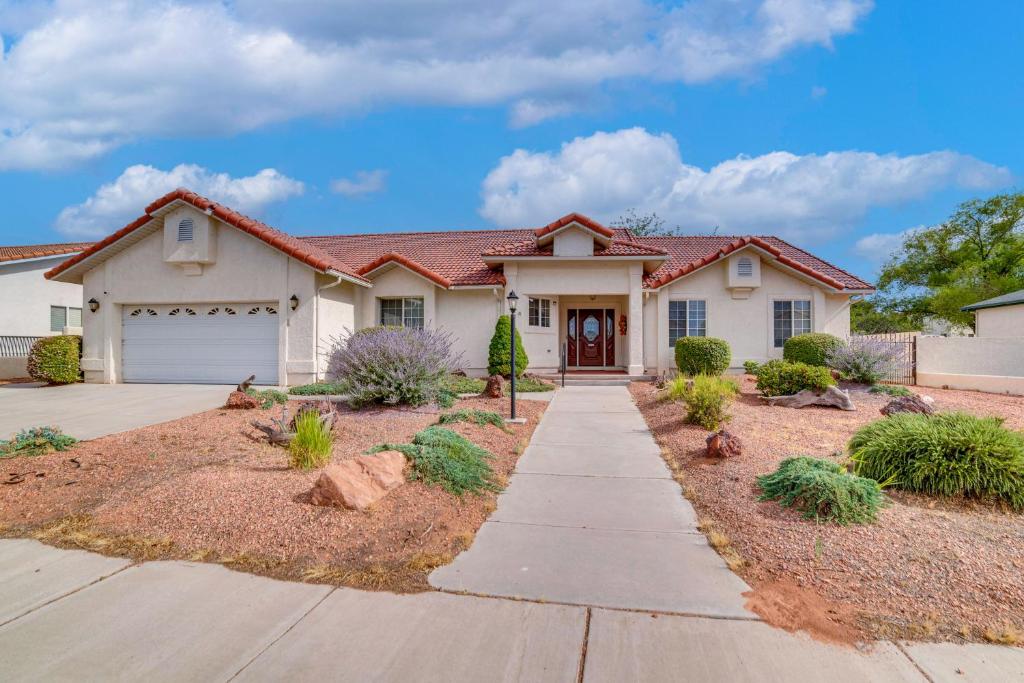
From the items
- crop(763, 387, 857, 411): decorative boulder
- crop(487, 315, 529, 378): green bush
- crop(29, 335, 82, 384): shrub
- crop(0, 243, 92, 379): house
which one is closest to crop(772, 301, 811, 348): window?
crop(763, 387, 857, 411): decorative boulder

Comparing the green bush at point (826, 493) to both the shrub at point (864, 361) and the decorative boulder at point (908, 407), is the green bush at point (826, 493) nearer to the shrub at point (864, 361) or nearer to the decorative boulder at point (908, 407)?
the decorative boulder at point (908, 407)

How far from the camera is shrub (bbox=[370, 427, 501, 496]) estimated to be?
5.30 m

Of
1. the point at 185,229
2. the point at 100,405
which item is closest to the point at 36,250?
the point at 185,229

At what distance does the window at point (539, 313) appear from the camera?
16438 millimetres

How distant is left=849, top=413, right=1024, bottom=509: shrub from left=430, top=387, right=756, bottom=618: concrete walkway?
81.7 inches

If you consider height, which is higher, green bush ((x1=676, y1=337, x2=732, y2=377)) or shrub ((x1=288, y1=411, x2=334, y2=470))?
green bush ((x1=676, y1=337, x2=732, y2=377))

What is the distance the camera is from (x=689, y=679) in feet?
8.46

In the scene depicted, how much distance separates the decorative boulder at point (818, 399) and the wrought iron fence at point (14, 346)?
24101 mm

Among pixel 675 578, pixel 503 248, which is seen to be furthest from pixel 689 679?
pixel 503 248

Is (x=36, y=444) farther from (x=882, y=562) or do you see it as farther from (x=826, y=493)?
(x=882, y=562)

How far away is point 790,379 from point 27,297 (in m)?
27.0

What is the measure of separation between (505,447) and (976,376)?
14638 mm

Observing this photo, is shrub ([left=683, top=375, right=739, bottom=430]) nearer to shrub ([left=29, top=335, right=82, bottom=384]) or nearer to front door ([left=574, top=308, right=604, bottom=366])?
front door ([left=574, top=308, right=604, bottom=366])

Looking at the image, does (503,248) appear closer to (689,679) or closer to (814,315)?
(814,315)
